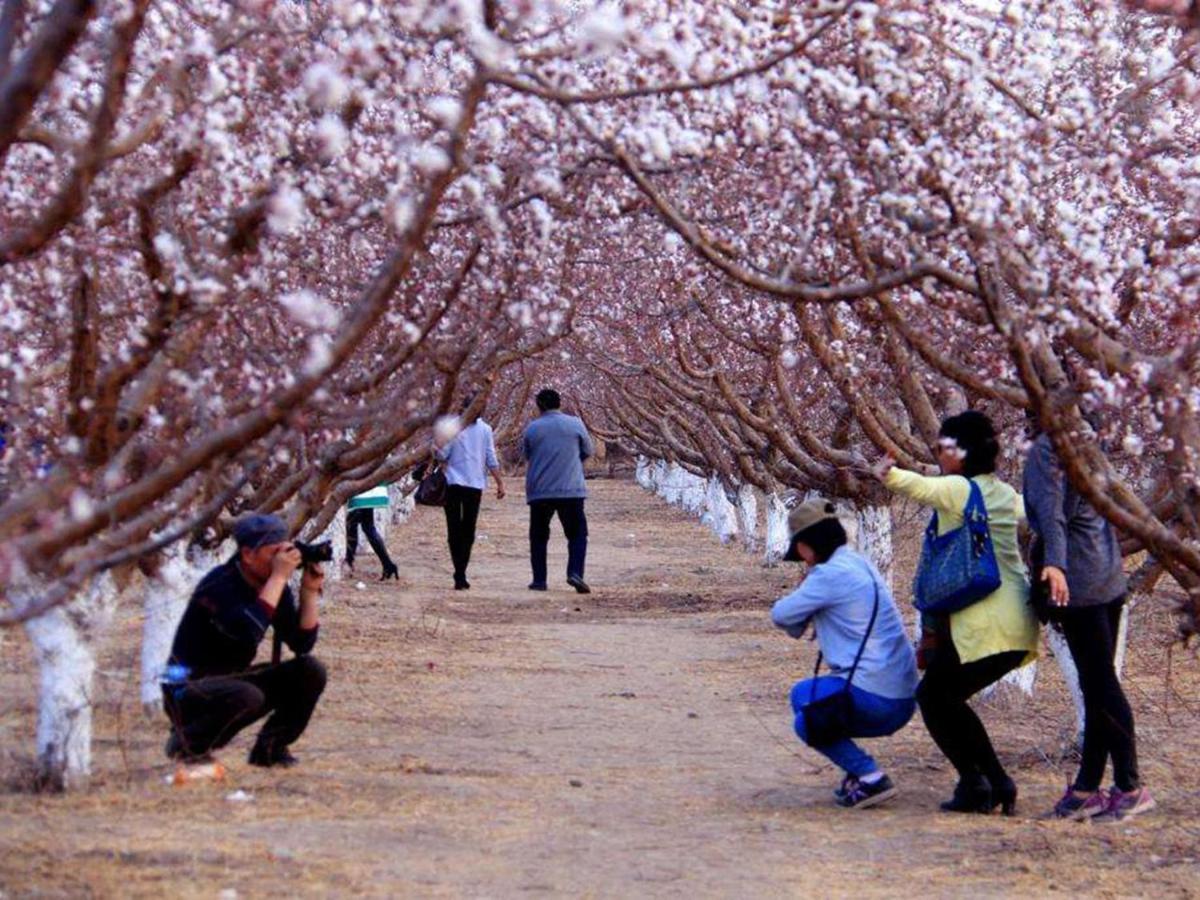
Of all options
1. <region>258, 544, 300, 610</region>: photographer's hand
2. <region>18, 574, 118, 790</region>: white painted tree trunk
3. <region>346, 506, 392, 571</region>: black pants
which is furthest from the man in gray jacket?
<region>18, 574, 118, 790</region>: white painted tree trunk

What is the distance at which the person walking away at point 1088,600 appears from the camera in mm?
8336

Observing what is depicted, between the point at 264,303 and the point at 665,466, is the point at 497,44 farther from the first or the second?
the point at 665,466

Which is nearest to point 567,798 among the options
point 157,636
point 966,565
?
point 966,565

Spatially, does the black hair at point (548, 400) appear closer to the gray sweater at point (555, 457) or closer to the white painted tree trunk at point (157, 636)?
the gray sweater at point (555, 457)

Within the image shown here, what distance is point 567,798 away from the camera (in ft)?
30.4

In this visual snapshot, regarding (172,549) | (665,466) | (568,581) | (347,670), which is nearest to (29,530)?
(172,549)

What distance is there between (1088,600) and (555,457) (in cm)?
1281

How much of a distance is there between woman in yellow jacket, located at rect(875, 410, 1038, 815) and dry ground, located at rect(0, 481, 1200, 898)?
30 centimetres

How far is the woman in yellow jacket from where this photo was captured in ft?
28.5

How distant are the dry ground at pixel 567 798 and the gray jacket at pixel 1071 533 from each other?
101cm

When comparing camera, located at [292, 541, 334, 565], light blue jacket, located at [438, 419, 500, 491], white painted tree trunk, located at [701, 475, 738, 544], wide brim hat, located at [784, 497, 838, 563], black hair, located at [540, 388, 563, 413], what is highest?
black hair, located at [540, 388, 563, 413]

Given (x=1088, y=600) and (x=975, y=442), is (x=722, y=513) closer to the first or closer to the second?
(x=975, y=442)

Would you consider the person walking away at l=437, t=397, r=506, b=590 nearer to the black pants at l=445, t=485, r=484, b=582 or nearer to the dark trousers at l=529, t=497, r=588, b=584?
the black pants at l=445, t=485, r=484, b=582

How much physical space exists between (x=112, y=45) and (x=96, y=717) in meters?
6.00
